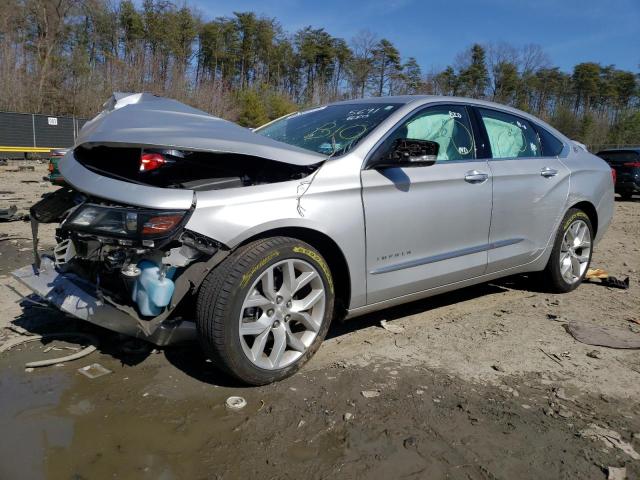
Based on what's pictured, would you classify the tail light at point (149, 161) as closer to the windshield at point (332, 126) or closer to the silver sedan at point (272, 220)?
the silver sedan at point (272, 220)

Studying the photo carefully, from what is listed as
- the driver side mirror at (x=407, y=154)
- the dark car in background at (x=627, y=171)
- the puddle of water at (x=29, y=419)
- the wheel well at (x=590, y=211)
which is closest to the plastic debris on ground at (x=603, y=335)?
the wheel well at (x=590, y=211)

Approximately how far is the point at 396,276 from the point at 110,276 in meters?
A: 1.76

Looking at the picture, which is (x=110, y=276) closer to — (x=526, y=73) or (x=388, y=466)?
(x=388, y=466)

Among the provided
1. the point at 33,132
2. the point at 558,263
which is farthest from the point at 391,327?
the point at 33,132

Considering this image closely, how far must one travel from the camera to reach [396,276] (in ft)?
11.2

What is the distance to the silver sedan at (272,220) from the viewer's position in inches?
104

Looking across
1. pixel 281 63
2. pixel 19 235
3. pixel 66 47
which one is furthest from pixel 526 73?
pixel 19 235

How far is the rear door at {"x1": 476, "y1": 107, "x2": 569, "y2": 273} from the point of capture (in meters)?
4.04

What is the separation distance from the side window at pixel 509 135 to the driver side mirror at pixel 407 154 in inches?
41.0

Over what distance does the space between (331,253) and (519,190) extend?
1863 millimetres

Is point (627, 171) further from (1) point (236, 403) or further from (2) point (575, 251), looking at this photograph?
(1) point (236, 403)

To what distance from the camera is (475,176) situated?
381cm

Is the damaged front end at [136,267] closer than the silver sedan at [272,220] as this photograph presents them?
Yes

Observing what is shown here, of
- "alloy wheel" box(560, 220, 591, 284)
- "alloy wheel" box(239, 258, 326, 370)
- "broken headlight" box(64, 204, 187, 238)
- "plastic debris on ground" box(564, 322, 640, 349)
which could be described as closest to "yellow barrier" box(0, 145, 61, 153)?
"broken headlight" box(64, 204, 187, 238)
